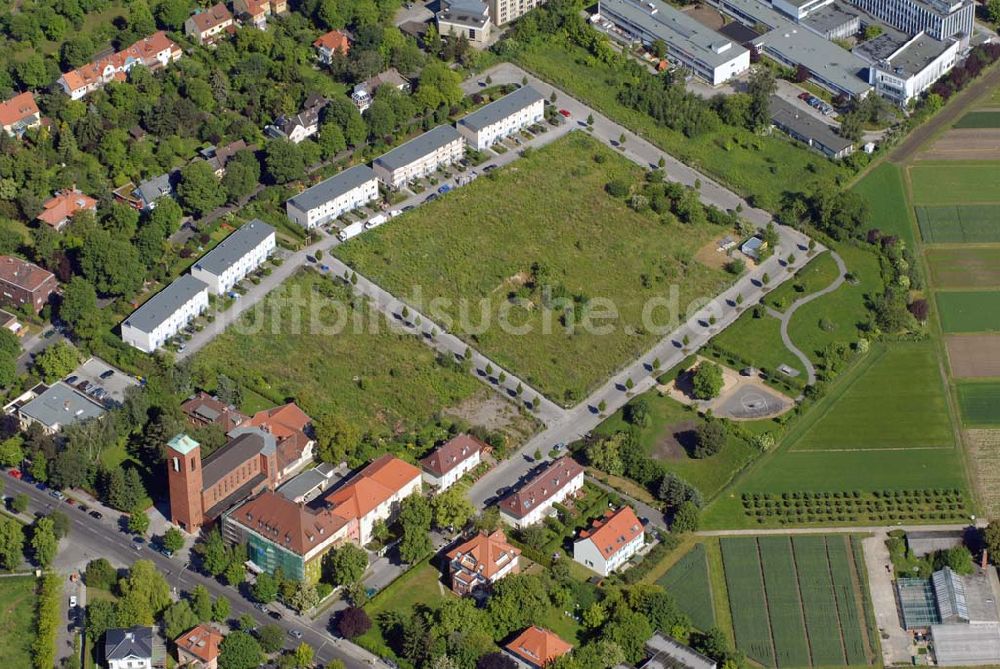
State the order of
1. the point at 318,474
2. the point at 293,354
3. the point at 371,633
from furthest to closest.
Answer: the point at 293,354, the point at 318,474, the point at 371,633

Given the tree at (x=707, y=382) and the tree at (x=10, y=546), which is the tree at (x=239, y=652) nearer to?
the tree at (x=10, y=546)

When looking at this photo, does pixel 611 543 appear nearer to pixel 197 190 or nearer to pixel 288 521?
pixel 288 521

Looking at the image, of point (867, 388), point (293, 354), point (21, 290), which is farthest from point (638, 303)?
point (21, 290)

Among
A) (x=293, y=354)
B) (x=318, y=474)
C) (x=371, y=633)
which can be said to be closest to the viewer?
(x=371, y=633)

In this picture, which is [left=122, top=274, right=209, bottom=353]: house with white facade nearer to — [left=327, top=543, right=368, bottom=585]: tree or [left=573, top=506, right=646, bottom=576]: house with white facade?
[left=327, top=543, right=368, bottom=585]: tree

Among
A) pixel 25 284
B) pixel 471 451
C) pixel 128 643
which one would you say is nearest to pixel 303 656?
pixel 128 643

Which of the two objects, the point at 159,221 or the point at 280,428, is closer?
the point at 280,428

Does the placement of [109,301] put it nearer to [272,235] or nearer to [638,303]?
[272,235]

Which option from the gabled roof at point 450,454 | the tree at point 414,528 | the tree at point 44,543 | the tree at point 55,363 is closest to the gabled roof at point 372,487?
the gabled roof at point 450,454
